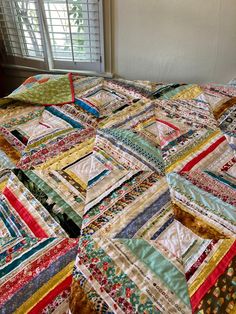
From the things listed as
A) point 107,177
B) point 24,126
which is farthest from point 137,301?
point 24,126

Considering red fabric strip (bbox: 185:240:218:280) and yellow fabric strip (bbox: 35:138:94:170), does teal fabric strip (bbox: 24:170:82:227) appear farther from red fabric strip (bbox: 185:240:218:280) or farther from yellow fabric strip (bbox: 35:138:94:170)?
red fabric strip (bbox: 185:240:218:280)

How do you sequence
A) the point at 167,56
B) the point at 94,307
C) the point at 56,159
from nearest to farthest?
1. the point at 94,307
2. the point at 56,159
3. the point at 167,56

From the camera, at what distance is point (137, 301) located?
695mm

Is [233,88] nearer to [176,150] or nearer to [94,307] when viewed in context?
[176,150]

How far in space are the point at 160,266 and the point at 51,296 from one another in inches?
11.2

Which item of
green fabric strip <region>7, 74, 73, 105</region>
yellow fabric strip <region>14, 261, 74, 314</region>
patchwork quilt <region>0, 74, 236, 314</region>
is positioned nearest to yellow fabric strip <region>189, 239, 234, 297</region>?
patchwork quilt <region>0, 74, 236, 314</region>

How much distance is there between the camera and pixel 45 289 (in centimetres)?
72

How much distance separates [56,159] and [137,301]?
0.63 meters

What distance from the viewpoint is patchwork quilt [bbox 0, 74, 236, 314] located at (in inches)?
28.3

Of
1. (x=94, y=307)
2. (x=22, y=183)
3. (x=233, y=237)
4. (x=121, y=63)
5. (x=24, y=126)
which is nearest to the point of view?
(x=94, y=307)

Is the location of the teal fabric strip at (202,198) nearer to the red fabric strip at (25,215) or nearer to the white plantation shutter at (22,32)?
the red fabric strip at (25,215)

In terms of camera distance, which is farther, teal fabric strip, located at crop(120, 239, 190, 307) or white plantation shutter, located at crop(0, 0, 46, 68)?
white plantation shutter, located at crop(0, 0, 46, 68)

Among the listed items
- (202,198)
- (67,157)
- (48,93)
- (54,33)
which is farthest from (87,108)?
(54,33)

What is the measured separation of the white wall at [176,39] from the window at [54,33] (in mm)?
171
